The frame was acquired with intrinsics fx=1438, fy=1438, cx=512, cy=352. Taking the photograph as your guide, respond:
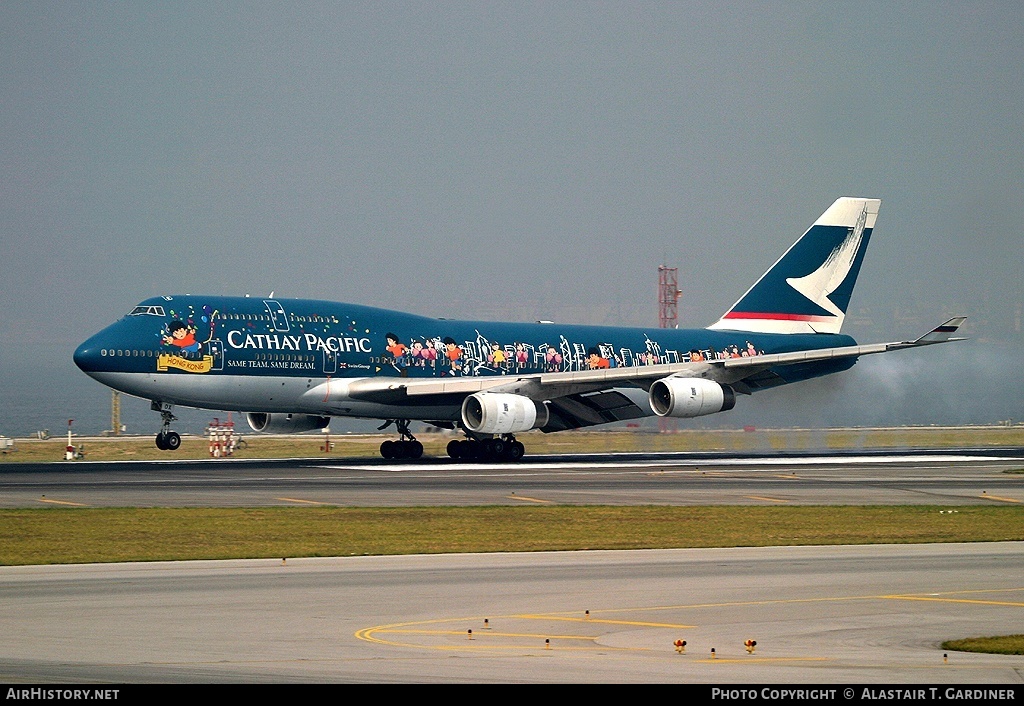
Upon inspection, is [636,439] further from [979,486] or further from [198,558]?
[198,558]

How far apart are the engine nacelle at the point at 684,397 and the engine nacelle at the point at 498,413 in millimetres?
5170

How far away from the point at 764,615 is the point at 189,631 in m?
6.98

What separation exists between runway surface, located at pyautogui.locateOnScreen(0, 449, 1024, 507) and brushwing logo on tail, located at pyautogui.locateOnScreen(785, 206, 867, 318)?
1302cm

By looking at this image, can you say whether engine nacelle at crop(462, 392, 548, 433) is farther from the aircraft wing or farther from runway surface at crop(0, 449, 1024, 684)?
runway surface at crop(0, 449, 1024, 684)

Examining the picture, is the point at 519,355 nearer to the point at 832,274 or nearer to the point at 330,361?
the point at 330,361

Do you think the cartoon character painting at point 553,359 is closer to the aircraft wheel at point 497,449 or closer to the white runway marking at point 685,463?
the white runway marking at point 685,463

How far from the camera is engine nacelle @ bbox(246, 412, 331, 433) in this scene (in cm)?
5666

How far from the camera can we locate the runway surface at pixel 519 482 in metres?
35.7

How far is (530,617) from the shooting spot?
58.0 ft

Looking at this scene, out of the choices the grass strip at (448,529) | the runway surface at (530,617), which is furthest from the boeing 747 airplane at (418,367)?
the runway surface at (530,617)

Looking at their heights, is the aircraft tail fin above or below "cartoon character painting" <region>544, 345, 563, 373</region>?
above

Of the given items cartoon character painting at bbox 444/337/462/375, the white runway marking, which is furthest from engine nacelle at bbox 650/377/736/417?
cartoon character painting at bbox 444/337/462/375

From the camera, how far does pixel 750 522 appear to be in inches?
1208

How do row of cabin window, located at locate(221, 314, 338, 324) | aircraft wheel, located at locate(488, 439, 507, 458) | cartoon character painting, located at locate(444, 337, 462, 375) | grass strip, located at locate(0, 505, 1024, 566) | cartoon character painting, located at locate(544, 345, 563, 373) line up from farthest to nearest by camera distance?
cartoon character painting, located at locate(544, 345, 563, 373) → cartoon character painting, located at locate(444, 337, 462, 375) → aircraft wheel, located at locate(488, 439, 507, 458) → row of cabin window, located at locate(221, 314, 338, 324) → grass strip, located at locate(0, 505, 1024, 566)
